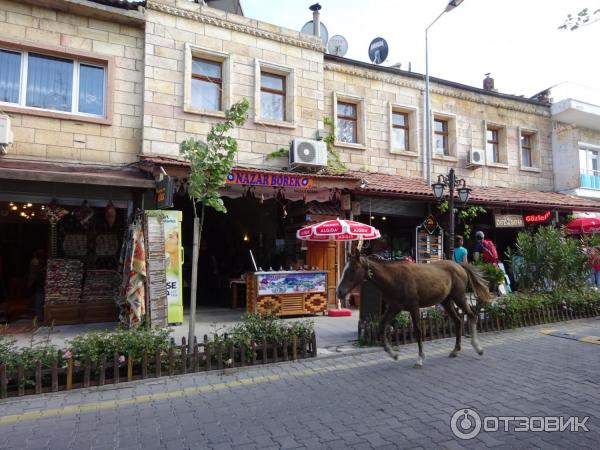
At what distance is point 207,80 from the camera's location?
37.7ft

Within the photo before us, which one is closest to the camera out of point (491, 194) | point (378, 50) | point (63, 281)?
point (63, 281)

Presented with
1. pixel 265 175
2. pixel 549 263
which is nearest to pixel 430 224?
pixel 549 263

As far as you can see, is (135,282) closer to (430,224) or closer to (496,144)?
(430,224)

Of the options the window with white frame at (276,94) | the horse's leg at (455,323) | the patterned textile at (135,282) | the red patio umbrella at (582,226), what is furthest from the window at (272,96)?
the red patio umbrella at (582,226)

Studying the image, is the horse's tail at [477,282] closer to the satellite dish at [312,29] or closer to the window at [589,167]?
the satellite dish at [312,29]

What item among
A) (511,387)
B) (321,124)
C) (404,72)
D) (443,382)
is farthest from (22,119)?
(404,72)

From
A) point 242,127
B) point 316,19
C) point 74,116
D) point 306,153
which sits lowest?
point 306,153

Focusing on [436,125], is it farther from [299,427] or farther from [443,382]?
[299,427]

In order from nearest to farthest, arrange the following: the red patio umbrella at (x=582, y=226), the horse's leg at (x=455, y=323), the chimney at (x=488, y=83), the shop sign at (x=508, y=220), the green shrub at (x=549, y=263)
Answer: the horse's leg at (x=455, y=323)
the green shrub at (x=549, y=263)
the shop sign at (x=508, y=220)
the red patio umbrella at (x=582, y=226)
the chimney at (x=488, y=83)

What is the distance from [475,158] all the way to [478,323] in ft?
28.5

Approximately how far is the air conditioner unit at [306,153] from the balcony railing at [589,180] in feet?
41.8

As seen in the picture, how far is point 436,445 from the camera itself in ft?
12.0

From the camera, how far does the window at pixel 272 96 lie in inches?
A: 481

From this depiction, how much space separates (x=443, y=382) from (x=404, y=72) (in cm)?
1205
